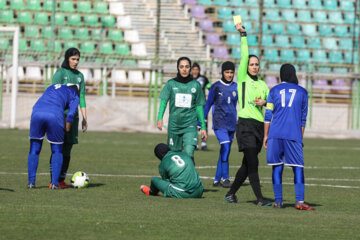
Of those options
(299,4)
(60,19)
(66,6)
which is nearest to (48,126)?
(60,19)

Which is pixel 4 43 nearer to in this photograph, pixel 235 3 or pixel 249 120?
pixel 235 3

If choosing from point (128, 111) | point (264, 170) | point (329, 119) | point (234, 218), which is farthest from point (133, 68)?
point (234, 218)

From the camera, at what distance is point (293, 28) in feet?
126

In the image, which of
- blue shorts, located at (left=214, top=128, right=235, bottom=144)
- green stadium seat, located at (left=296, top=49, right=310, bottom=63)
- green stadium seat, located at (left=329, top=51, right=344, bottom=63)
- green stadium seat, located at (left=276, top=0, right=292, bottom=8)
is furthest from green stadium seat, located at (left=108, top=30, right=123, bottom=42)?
blue shorts, located at (left=214, top=128, right=235, bottom=144)

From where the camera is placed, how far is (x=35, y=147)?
10.7 m

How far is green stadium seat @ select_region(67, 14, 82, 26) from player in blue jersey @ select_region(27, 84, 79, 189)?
25.1 meters

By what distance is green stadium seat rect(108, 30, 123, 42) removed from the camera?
35.1m

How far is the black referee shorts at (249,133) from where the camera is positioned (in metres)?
9.82

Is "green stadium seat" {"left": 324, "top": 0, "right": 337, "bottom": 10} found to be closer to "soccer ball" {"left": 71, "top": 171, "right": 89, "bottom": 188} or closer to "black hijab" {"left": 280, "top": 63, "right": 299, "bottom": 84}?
"soccer ball" {"left": 71, "top": 171, "right": 89, "bottom": 188}

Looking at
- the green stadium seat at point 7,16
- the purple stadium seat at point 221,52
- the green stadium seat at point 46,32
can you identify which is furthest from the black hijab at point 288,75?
the purple stadium seat at point 221,52

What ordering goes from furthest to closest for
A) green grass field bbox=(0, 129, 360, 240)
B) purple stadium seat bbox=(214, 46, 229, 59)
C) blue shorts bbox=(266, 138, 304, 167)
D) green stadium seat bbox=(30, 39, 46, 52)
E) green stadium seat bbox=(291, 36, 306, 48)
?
green stadium seat bbox=(291, 36, 306, 48), purple stadium seat bbox=(214, 46, 229, 59), green stadium seat bbox=(30, 39, 46, 52), blue shorts bbox=(266, 138, 304, 167), green grass field bbox=(0, 129, 360, 240)

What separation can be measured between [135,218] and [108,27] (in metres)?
28.5

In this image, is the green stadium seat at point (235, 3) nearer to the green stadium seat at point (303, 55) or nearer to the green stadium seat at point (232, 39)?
the green stadium seat at point (232, 39)

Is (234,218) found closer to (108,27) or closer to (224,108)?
(224,108)
